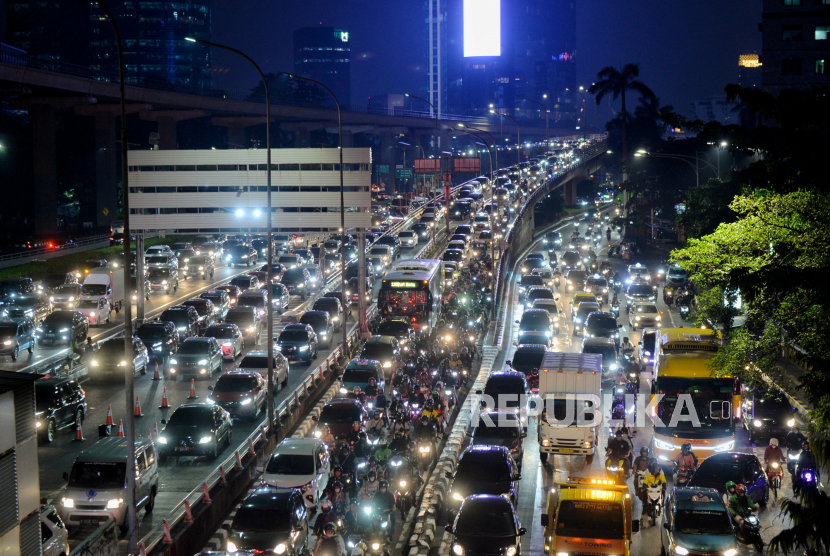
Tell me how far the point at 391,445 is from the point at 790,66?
53.9 meters

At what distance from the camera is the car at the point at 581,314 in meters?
41.8

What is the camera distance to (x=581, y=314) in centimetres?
4197

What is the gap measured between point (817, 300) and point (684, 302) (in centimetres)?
2977

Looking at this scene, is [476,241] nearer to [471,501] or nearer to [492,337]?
[492,337]

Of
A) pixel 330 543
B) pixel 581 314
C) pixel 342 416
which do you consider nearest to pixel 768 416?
pixel 342 416

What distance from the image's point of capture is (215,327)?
116 ft

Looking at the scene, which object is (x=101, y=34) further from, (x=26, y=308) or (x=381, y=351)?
(x=381, y=351)

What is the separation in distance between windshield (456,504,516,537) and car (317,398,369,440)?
8.29 metres

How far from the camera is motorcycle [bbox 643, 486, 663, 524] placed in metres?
18.7

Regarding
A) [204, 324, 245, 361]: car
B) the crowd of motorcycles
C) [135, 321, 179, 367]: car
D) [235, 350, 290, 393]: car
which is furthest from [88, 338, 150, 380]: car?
the crowd of motorcycles

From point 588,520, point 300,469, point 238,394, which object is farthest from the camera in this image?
point 238,394

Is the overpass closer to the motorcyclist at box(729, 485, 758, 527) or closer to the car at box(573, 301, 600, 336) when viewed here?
the car at box(573, 301, 600, 336)

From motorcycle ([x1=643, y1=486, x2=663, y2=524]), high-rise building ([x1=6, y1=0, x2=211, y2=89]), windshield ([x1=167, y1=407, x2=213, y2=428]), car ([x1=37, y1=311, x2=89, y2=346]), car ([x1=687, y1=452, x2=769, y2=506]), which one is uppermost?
high-rise building ([x1=6, y1=0, x2=211, y2=89])

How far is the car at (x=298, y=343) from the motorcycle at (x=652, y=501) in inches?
736
